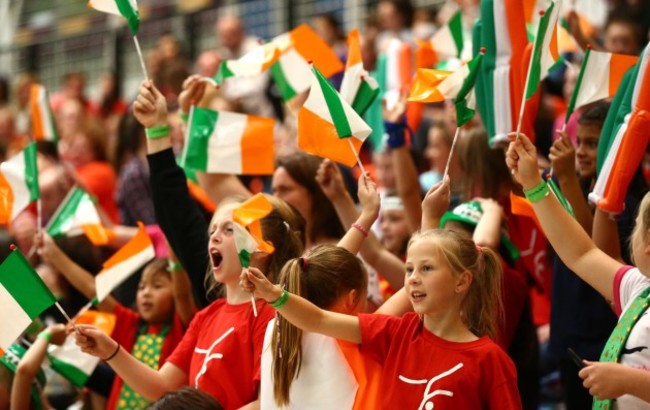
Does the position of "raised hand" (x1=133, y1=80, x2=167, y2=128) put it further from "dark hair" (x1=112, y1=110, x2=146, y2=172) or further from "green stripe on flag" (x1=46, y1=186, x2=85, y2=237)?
"dark hair" (x1=112, y1=110, x2=146, y2=172)

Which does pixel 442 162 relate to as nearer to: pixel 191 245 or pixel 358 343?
pixel 191 245

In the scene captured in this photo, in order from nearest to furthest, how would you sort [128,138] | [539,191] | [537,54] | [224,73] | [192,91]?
[539,191], [537,54], [192,91], [224,73], [128,138]

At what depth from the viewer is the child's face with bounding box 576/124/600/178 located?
414 centimetres

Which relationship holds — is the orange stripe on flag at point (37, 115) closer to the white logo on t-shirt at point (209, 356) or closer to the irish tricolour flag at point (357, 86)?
the irish tricolour flag at point (357, 86)

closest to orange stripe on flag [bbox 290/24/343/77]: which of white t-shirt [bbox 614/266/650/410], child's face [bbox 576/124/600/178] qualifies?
child's face [bbox 576/124/600/178]

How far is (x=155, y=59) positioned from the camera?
9258 millimetres

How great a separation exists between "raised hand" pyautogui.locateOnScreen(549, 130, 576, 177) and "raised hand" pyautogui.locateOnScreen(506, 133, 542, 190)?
1.64ft

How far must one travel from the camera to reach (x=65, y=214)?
5.11 m

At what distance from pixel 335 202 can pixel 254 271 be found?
1049 mm

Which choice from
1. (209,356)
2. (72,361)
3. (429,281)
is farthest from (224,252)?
(72,361)

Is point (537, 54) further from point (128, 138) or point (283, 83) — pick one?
point (128, 138)

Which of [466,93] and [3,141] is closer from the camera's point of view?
[466,93]

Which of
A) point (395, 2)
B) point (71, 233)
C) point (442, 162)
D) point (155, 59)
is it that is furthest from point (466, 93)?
point (155, 59)

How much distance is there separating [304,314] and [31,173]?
6.96ft
